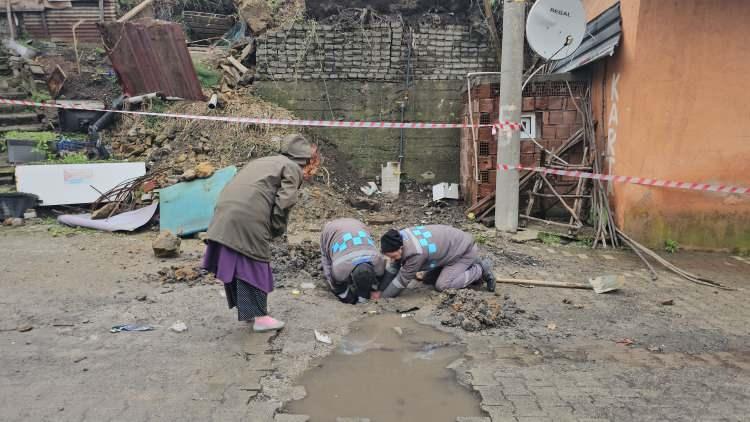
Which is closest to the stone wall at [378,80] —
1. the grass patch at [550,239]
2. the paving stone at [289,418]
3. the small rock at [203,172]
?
the small rock at [203,172]

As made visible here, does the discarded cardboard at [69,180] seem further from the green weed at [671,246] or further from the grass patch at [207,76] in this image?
the green weed at [671,246]

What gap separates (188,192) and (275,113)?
3.22m

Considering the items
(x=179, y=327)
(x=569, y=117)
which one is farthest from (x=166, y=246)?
(x=569, y=117)

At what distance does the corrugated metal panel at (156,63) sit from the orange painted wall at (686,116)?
778 centimetres

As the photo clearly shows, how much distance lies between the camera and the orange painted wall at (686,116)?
23.2ft

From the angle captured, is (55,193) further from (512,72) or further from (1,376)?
(512,72)

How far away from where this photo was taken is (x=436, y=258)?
5055 millimetres

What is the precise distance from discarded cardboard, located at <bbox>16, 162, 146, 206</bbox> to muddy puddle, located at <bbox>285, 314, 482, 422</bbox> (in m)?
6.15

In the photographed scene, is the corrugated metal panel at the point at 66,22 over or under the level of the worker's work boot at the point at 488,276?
over

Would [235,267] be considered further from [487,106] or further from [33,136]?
[33,136]

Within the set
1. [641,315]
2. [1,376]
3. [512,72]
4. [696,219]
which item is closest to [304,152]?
[1,376]

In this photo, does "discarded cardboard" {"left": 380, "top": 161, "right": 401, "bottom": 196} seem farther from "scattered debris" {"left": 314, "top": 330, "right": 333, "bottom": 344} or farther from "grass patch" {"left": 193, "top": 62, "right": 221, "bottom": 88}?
"scattered debris" {"left": 314, "top": 330, "right": 333, "bottom": 344}

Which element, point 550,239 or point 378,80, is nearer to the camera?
point 550,239

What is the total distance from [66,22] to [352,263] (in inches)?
494
